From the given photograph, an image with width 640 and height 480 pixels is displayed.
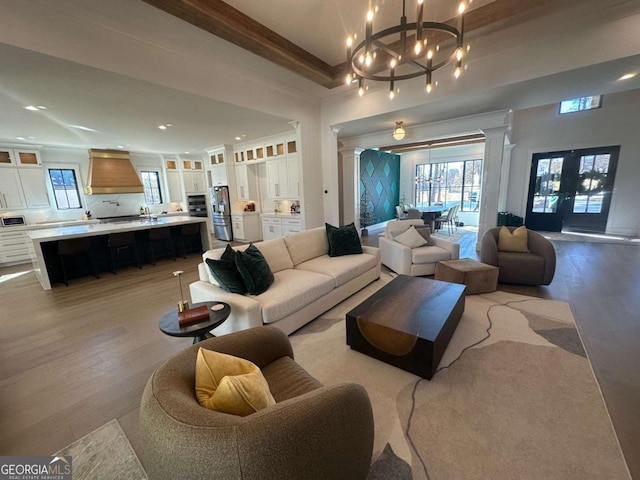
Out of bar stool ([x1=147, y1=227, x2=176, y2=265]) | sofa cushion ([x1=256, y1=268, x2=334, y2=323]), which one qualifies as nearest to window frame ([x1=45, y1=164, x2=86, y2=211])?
bar stool ([x1=147, y1=227, x2=176, y2=265])

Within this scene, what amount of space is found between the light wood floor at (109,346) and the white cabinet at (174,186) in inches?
197

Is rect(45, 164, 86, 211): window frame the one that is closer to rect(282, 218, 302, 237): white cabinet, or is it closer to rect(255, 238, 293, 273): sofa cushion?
rect(282, 218, 302, 237): white cabinet

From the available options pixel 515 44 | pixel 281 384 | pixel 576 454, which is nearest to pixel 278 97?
pixel 515 44

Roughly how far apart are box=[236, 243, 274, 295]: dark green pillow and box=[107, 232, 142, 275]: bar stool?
3.62m

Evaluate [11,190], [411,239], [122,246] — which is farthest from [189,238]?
[411,239]

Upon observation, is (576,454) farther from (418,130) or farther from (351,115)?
(418,130)

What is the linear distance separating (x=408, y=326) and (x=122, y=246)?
5.41 meters

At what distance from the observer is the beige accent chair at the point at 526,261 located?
3.49 m

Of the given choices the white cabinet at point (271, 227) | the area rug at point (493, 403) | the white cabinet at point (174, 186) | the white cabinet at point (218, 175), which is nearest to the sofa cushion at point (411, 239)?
the area rug at point (493, 403)

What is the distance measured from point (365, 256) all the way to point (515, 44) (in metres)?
3.42

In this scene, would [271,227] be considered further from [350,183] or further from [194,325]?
[194,325]

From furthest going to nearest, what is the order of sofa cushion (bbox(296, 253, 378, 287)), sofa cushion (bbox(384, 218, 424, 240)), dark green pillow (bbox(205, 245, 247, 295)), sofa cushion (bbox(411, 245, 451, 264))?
sofa cushion (bbox(384, 218, 424, 240))
sofa cushion (bbox(411, 245, 451, 264))
sofa cushion (bbox(296, 253, 378, 287))
dark green pillow (bbox(205, 245, 247, 295))

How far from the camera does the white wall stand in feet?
20.7

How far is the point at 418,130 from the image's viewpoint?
235 inches
